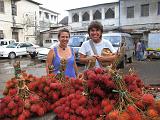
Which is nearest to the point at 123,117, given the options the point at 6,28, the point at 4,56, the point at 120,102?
the point at 120,102

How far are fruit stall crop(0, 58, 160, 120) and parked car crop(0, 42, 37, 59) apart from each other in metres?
22.0

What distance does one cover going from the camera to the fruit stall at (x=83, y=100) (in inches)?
67.9

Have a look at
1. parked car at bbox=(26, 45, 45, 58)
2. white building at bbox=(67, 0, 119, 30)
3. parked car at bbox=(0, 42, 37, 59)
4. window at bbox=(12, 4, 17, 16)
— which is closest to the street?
parked car at bbox=(0, 42, 37, 59)

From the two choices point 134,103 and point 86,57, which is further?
point 86,57

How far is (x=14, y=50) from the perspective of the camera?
78.4 feet

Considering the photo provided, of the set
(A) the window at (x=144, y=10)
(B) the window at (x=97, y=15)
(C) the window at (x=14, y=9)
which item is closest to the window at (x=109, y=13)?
(B) the window at (x=97, y=15)

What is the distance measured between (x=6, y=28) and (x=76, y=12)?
9168mm

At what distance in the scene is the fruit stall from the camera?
1725 mm

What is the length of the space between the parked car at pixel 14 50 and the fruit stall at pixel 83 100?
2200 centimetres

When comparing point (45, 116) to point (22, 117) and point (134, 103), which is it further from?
point (134, 103)

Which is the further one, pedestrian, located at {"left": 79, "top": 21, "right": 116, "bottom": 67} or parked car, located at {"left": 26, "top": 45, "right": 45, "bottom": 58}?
parked car, located at {"left": 26, "top": 45, "right": 45, "bottom": 58}

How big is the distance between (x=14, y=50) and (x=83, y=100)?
898 inches

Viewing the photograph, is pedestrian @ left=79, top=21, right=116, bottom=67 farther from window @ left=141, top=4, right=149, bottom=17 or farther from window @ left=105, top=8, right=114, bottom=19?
window @ left=105, top=8, right=114, bottom=19

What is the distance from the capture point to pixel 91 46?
3590 mm
